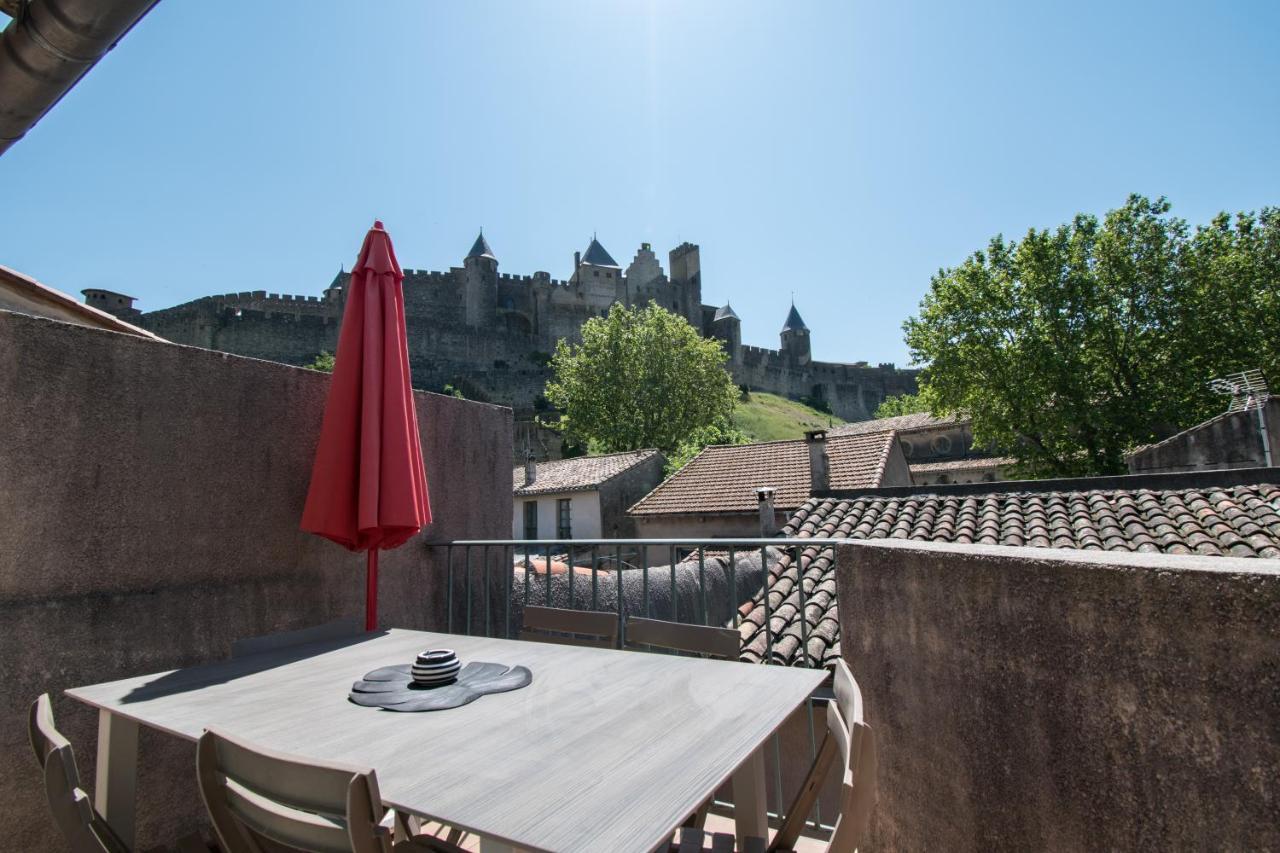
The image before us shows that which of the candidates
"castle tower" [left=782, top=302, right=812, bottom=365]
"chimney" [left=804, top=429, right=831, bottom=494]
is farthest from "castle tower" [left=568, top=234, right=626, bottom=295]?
"chimney" [left=804, top=429, right=831, bottom=494]

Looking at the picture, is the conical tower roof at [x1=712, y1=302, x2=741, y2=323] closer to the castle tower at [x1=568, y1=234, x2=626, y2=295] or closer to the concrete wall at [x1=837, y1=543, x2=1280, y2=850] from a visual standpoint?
the castle tower at [x1=568, y1=234, x2=626, y2=295]

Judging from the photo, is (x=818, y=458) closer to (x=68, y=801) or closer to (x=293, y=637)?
(x=293, y=637)

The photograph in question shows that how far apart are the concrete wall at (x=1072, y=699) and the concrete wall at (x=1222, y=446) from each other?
48.2ft

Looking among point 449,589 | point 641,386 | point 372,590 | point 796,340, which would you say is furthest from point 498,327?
point 372,590

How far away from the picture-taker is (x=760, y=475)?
1838cm

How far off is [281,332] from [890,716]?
42.2 meters

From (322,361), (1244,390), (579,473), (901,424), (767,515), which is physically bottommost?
(767,515)

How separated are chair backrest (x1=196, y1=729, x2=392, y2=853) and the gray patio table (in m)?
0.11

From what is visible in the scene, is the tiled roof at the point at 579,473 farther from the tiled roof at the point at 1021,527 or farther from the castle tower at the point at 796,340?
the castle tower at the point at 796,340

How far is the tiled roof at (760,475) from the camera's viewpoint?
16.5 m

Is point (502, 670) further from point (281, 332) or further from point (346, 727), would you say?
point (281, 332)

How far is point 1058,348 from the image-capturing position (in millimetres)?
22125

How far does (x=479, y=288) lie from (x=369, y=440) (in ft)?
156

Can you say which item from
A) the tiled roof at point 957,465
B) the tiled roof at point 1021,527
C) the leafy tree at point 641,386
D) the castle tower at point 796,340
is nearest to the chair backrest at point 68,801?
the tiled roof at point 1021,527
